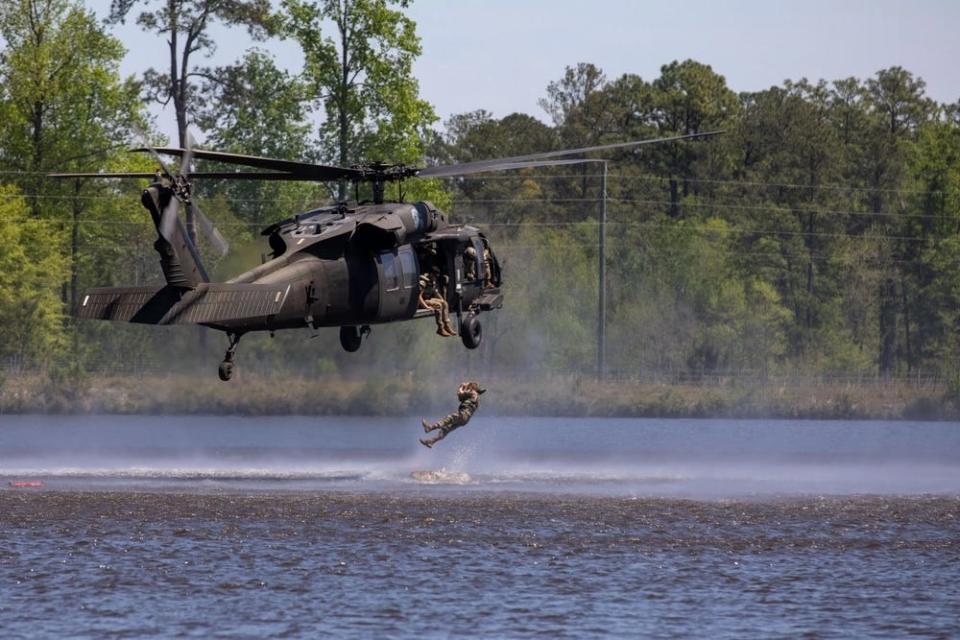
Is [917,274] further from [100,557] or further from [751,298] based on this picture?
[100,557]

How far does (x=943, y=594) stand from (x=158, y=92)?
6317cm

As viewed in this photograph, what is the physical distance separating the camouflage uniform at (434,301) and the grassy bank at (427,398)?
119 feet

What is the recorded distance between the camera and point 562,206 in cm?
11881

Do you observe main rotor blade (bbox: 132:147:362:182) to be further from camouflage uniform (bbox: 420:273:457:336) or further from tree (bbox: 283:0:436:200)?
tree (bbox: 283:0:436:200)

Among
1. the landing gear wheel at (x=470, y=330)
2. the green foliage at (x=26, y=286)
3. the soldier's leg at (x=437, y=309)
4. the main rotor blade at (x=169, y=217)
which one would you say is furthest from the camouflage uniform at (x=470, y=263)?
the green foliage at (x=26, y=286)

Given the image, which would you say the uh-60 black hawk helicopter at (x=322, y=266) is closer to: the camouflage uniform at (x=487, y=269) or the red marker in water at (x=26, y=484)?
the camouflage uniform at (x=487, y=269)

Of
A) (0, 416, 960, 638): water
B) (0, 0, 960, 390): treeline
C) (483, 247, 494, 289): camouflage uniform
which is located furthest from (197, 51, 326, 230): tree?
(483, 247, 494, 289): camouflage uniform

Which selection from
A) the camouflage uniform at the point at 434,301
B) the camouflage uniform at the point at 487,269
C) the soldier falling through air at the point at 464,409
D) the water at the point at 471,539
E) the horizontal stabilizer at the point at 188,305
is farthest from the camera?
the soldier falling through air at the point at 464,409

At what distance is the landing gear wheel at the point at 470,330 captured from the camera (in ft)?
127

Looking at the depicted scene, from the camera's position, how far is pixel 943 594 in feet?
109

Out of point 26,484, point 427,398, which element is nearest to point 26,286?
point 427,398

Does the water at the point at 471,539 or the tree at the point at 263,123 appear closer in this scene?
the water at the point at 471,539

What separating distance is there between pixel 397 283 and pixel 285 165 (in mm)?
3783

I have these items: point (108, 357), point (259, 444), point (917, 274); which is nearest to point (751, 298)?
point (917, 274)
